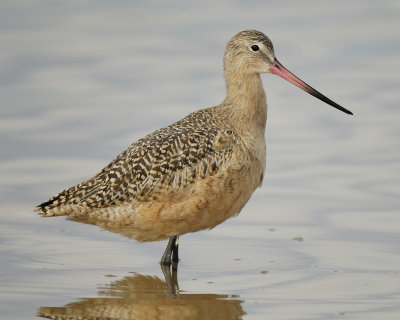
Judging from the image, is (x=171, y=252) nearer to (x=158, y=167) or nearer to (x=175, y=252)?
(x=175, y=252)

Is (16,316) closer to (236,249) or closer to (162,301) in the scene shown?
(162,301)

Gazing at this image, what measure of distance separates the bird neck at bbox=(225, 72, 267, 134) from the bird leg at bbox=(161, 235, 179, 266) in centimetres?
106

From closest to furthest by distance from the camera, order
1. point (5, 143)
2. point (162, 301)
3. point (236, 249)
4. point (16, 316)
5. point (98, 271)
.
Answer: point (16, 316), point (162, 301), point (98, 271), point (236, 249), point (5, 143)

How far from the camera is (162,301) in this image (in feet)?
24.7

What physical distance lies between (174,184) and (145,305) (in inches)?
47.4

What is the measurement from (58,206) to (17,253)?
50 cm

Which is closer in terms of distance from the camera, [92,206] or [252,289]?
[252,289]

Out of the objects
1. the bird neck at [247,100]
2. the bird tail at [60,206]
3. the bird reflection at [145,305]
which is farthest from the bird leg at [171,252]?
the bird neck at [247,100]

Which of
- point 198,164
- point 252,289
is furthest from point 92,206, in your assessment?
point 252,289

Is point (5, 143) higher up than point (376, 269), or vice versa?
point (5, 143)

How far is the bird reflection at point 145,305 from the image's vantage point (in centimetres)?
714

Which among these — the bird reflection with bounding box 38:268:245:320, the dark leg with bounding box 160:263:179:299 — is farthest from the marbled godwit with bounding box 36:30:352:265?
the bird reflection with bounding box 38:268:245:320

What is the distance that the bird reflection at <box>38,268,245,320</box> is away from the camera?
7.14 m

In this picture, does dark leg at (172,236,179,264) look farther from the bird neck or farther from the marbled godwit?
the bird neck
